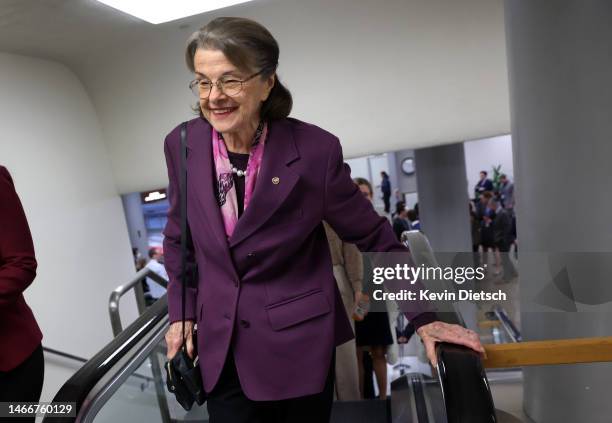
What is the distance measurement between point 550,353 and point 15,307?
1900mm

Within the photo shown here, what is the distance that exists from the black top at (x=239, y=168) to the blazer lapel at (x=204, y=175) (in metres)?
0.06

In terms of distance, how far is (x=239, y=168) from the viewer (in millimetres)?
1410

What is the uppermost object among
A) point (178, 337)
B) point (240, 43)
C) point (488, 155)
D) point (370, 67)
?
point (370, 67)

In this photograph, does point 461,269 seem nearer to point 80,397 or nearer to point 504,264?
point 504,264

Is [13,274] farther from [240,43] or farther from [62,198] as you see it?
[62,198]

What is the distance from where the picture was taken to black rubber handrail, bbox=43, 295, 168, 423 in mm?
1579

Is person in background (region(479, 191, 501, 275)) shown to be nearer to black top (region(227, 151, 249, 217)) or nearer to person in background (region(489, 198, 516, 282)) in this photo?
person in background (region(489, 198, 516, 282))

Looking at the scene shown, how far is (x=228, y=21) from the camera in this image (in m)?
1.25

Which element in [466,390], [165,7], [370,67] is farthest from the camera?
[370,67]

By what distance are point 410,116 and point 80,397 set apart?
402cm

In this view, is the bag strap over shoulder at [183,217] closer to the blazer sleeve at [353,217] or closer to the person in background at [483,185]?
the blazer sleeve at [353,217]

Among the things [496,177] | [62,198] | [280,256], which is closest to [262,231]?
[280,256]

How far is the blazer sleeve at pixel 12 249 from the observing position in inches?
69.9

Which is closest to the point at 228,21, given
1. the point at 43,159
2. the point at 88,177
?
the point at 43,159
